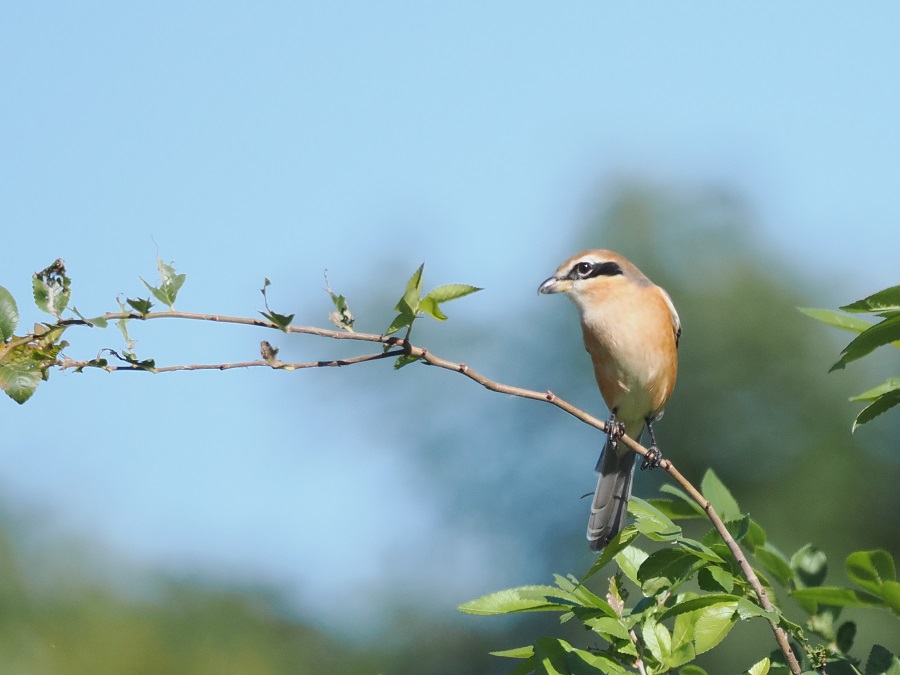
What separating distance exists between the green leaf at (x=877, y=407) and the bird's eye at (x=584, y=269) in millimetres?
3315

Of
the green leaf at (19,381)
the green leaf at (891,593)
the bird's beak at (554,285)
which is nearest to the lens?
the green leaf at (891,593)

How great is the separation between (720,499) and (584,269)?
3.11m

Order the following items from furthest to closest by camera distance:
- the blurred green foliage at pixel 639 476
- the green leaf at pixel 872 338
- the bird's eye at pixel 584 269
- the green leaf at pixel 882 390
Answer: the blurred green foliage at pixel 639 476, the bird's eye at pixel 584 269, the green leaf at pixel 882 390, the green leaf at pixel 872 338

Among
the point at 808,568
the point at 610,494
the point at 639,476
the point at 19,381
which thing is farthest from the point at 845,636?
the point at 639,476

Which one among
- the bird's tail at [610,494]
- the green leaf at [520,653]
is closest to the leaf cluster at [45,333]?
the green leaf at [520,653]

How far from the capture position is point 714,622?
79.5 inches

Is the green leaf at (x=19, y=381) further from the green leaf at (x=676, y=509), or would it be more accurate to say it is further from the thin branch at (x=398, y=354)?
the green leaf at (x=676, y=509)

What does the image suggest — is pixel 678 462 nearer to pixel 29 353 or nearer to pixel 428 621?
pixel 428 621

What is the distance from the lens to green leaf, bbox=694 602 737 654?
2010 millimetres

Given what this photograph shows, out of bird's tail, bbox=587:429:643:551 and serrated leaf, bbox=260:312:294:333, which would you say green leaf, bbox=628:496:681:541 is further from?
bird's tail, bbox=587:429:643:551

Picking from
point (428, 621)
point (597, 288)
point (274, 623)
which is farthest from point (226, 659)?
point (597, 288)

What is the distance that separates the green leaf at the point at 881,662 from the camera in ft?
6.45

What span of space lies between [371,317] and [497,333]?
4631 mm

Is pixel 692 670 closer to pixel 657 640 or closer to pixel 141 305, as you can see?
pixel 657 640
